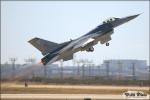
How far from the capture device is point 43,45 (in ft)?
168

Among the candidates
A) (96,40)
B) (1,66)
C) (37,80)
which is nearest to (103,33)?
(96,40)

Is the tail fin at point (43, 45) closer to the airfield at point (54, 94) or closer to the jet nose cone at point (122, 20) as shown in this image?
the jet nose cone at point (122, 20)

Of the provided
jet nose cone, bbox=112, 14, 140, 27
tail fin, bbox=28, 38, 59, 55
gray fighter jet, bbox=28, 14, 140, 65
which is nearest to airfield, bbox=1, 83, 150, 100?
tail fin, bbox=28, 38, 59, 55

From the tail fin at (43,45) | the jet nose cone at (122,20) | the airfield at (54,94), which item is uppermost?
the jet nose cone at (122,20)

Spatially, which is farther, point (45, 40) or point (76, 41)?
point (45, 40)

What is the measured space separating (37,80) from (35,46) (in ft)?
342

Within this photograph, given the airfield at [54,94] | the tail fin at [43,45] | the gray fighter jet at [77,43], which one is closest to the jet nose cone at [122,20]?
the gray fighter jet at [77,43]

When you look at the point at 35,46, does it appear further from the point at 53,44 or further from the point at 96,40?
the point at 96,40

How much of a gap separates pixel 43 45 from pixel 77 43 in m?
6.34

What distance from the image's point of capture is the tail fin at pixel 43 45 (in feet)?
166

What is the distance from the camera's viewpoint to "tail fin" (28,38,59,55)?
5056 centimetres

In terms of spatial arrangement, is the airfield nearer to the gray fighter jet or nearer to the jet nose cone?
the gray fighter jet

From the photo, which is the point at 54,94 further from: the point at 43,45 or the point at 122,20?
the point at 122,20

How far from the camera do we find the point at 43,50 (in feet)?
166
